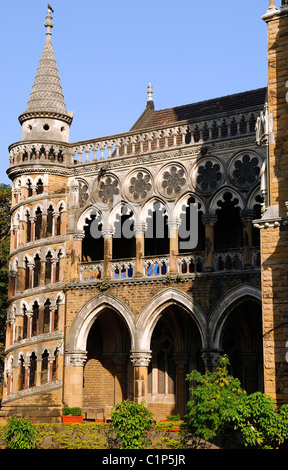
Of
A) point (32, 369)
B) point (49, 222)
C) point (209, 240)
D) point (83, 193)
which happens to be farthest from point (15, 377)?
point (209, 240)

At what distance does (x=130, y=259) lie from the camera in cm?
2988

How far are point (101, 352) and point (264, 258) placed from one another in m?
14.3

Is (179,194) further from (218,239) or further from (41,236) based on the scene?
(41,236)

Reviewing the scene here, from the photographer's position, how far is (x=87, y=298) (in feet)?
99.7

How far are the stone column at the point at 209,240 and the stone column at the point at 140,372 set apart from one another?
160 inches

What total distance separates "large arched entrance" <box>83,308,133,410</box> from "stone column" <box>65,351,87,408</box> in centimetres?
229

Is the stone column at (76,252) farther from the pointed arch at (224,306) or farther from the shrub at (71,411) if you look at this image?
the pointed arch at (224,306)

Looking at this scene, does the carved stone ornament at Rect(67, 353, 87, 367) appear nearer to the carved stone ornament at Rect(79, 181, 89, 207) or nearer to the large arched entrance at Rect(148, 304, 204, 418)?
the large arched entrance at Rect(148, 304, 204, 418)

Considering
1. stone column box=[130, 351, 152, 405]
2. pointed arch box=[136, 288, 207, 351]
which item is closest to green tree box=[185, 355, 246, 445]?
pointed arch box=[136, 288, 207, 351]

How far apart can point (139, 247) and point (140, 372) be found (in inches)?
181

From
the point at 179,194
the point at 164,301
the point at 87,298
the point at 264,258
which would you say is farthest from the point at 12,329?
the point at 264,258

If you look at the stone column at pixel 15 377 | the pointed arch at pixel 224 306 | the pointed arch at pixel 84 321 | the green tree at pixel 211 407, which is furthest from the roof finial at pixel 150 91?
the green tree at pixel 211 407

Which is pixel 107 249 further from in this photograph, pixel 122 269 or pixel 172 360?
pixel 172 360

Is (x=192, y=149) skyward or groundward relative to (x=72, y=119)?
groundward
